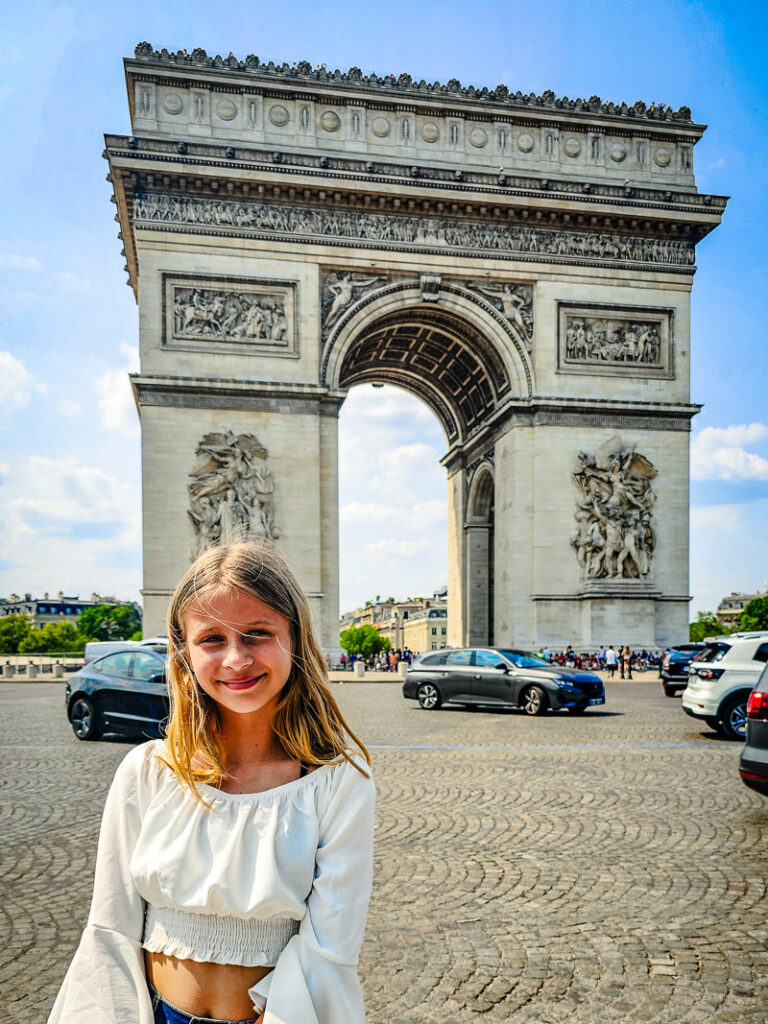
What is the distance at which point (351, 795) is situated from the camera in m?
1.82

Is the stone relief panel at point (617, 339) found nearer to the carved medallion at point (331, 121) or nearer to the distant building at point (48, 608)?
the carved medallion at point (331, 121)

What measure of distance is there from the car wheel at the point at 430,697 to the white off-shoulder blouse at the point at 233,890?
1538cm

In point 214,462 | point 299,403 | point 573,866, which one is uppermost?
point 299,403

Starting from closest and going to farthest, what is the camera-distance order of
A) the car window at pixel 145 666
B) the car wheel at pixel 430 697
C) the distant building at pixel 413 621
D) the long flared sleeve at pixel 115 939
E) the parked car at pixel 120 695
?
the long flared sleeve at pixel 115 939 < the parked car at pixel 120 695 < the car window at pixel 145 666 < the car wheel at pixel 430 697 < the distant building at pixel 413 621

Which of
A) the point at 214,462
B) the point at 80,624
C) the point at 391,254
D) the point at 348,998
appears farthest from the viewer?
the point at 80,624

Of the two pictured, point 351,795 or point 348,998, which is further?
point 351,795

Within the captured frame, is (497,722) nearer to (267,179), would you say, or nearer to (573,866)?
(573,866)

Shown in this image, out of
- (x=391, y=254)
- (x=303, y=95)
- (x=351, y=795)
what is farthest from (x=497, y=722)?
(x=303, y=95)

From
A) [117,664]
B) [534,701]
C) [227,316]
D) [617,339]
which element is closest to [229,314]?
[227,316]

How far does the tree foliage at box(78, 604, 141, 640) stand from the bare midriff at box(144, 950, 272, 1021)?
333 ft

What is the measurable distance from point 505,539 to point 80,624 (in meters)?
85.3

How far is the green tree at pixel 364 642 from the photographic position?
119062mm

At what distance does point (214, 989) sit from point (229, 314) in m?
25.4

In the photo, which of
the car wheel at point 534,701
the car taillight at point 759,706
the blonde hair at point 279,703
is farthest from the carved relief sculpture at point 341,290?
the blonde hair at point 279,703
